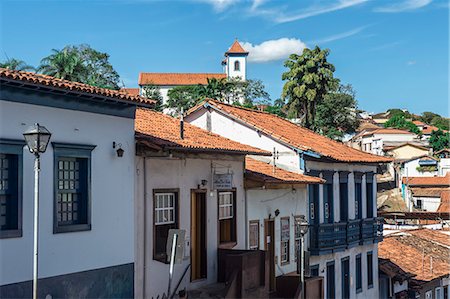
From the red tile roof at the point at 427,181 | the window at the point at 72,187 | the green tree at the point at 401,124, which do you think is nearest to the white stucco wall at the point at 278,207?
the window at the point at 72,187

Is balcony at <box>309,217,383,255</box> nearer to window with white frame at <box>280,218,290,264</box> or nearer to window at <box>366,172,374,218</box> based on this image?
window at <box>366,172,374,218</box>

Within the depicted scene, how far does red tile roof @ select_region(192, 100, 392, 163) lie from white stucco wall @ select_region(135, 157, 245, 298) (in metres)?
4.39

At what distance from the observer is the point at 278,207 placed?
66.3 feet

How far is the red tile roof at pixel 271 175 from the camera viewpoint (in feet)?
60.6

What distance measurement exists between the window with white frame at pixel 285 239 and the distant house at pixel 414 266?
27.4 feet

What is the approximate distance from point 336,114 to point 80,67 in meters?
27.3

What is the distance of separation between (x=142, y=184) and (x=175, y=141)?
130 centimetres

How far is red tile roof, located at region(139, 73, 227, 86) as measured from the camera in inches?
4705

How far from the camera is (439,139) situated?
323 ft

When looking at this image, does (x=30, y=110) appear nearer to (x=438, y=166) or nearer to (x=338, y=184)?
(x=338, y=184)

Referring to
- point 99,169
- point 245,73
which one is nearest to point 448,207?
point 99,169

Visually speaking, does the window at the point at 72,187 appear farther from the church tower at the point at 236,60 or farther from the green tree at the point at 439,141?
the church tower at the point at 236,60

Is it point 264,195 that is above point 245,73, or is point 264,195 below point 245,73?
below

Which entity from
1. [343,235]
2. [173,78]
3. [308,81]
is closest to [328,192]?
[343,235]
